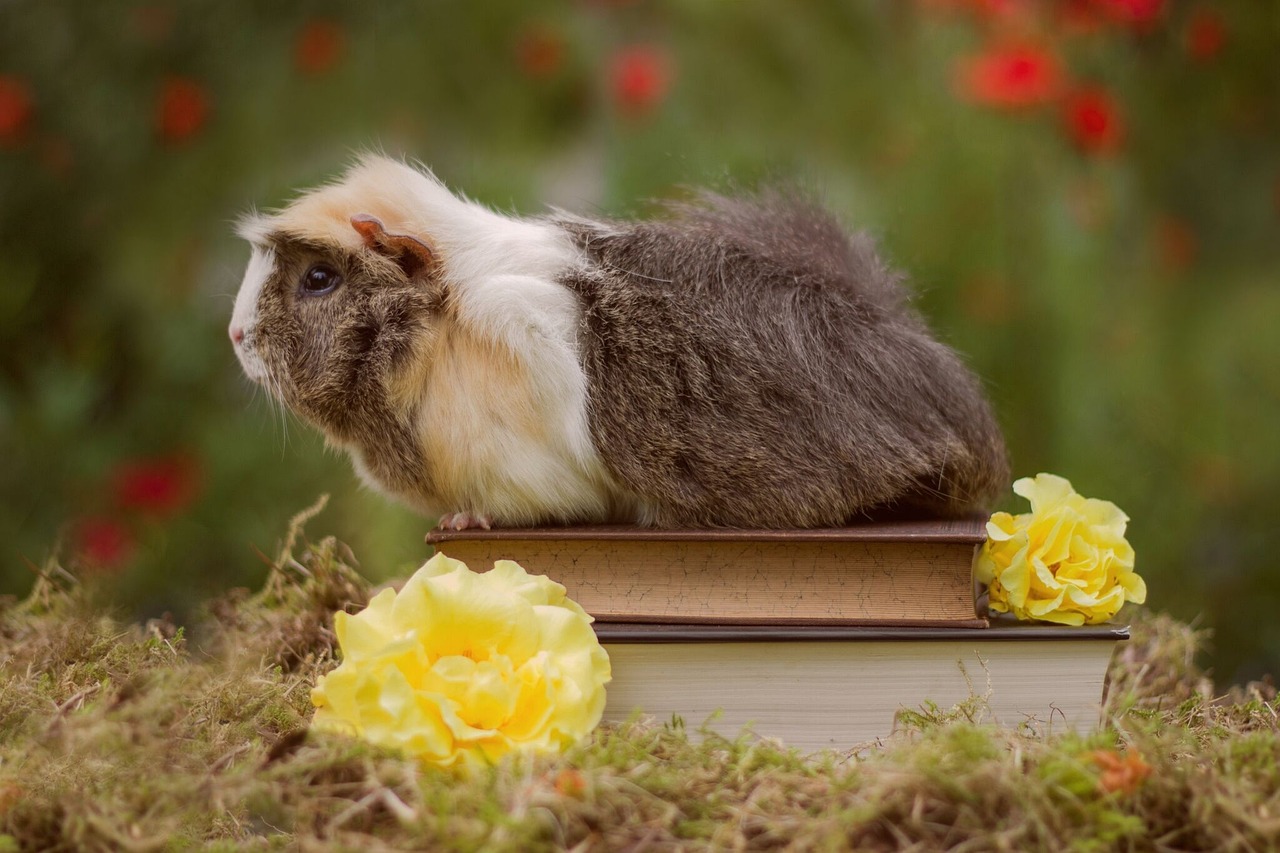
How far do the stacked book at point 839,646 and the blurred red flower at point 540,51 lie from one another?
1.64 metres

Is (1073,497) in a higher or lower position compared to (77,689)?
higher

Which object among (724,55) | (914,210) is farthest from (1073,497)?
(724,55)

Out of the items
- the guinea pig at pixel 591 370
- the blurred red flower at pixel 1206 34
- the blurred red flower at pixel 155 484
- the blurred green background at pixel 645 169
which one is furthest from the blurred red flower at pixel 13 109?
the blurred red flower at pixel 1206 34

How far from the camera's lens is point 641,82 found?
2.26m

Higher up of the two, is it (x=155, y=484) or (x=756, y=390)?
(x=155, y=484)

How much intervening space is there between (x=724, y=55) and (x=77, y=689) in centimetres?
171

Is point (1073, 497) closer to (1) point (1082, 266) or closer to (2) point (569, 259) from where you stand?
(2) point (569, 259)

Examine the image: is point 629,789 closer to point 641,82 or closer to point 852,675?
point 852,675

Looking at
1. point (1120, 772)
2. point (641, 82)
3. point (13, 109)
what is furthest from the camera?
point (13, 109)

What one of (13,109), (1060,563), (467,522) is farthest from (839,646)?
(13,109)

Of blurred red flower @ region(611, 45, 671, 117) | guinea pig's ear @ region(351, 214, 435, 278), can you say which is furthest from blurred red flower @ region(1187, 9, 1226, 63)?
guinea pig's ear @ region(351, 214, 435, 278)

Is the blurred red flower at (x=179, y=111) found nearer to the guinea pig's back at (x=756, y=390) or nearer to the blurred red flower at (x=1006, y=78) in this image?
the blurred red flower at (x=1006, y=78)

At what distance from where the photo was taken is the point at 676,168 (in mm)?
1865

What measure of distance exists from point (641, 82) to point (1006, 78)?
2.18 feet
